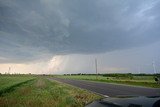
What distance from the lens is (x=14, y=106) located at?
14.7 metres

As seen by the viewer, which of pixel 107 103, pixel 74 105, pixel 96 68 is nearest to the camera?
pixel 107 103

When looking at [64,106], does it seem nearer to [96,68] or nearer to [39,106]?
[39,106]

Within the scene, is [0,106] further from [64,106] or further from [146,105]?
[146,105]

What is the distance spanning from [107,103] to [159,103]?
79 centimetres

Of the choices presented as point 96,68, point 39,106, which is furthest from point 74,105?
point 96,68

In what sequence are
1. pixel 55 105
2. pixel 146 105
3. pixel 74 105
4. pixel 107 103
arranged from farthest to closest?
pixel 74 105 < pixel 55 105 < pixel 107 103 < pixel 146 105

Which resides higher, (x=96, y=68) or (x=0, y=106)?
(x=96, y=68)

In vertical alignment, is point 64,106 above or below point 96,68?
below

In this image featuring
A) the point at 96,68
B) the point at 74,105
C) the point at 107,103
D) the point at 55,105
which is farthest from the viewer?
the point at 96,68

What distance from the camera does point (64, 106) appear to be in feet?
46.0

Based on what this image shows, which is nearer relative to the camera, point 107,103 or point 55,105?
point 107,103

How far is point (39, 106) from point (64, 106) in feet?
4.73

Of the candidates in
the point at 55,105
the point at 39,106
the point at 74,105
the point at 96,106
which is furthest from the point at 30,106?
the point at 96,106

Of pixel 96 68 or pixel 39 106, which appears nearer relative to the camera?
pixel 39 106
